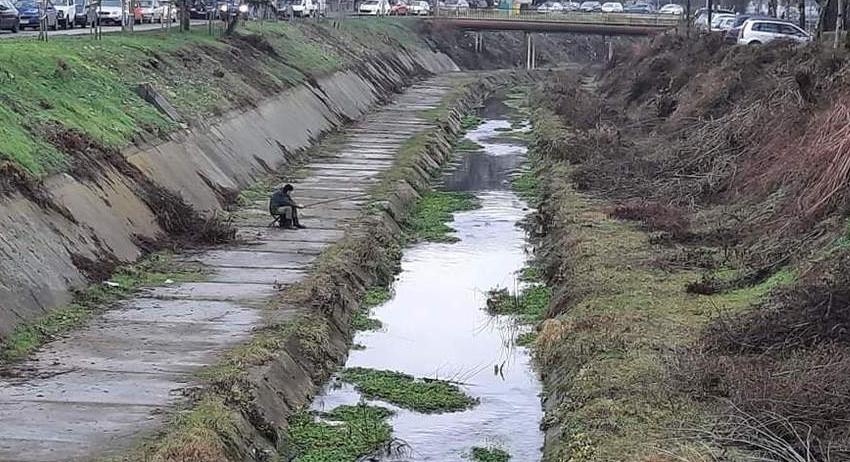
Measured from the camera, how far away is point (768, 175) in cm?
2573

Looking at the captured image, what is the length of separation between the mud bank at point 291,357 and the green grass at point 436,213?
43 cm

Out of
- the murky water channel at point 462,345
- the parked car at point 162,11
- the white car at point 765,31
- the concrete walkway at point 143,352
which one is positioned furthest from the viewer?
the parked car at point 162,11

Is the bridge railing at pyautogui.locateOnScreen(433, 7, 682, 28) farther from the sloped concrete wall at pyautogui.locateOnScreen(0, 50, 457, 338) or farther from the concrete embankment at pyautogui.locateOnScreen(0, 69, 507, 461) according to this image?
the concrete embankment at pyautogui.locateOnScreen(0, 69, 507, 461)

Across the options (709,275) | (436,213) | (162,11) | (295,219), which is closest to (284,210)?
(295,219)

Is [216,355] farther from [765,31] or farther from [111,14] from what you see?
[111,14]

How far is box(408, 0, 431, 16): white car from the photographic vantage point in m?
96.8

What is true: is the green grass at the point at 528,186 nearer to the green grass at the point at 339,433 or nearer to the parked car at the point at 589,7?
the green grass at the point at 339,433

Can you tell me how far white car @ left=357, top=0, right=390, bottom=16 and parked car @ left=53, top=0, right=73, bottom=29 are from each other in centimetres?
4320

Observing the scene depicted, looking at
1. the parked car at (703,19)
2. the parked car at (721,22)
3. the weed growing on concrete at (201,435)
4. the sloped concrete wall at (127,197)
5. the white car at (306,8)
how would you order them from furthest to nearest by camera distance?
the white car at (306,8), the parked car at (703,19), the parked car at (721,22), the sloped concrete wall at (127,197), the weed growing on concrete at (201,435)

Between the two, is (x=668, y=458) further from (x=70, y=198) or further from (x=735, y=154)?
(x=735, y=154)

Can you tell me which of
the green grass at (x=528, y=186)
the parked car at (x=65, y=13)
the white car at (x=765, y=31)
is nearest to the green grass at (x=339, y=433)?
the green grass at (x=528, y=186)

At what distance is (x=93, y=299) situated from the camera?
19.9 m

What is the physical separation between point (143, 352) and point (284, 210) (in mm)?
10001

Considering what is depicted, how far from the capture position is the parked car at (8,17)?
1677 inches
